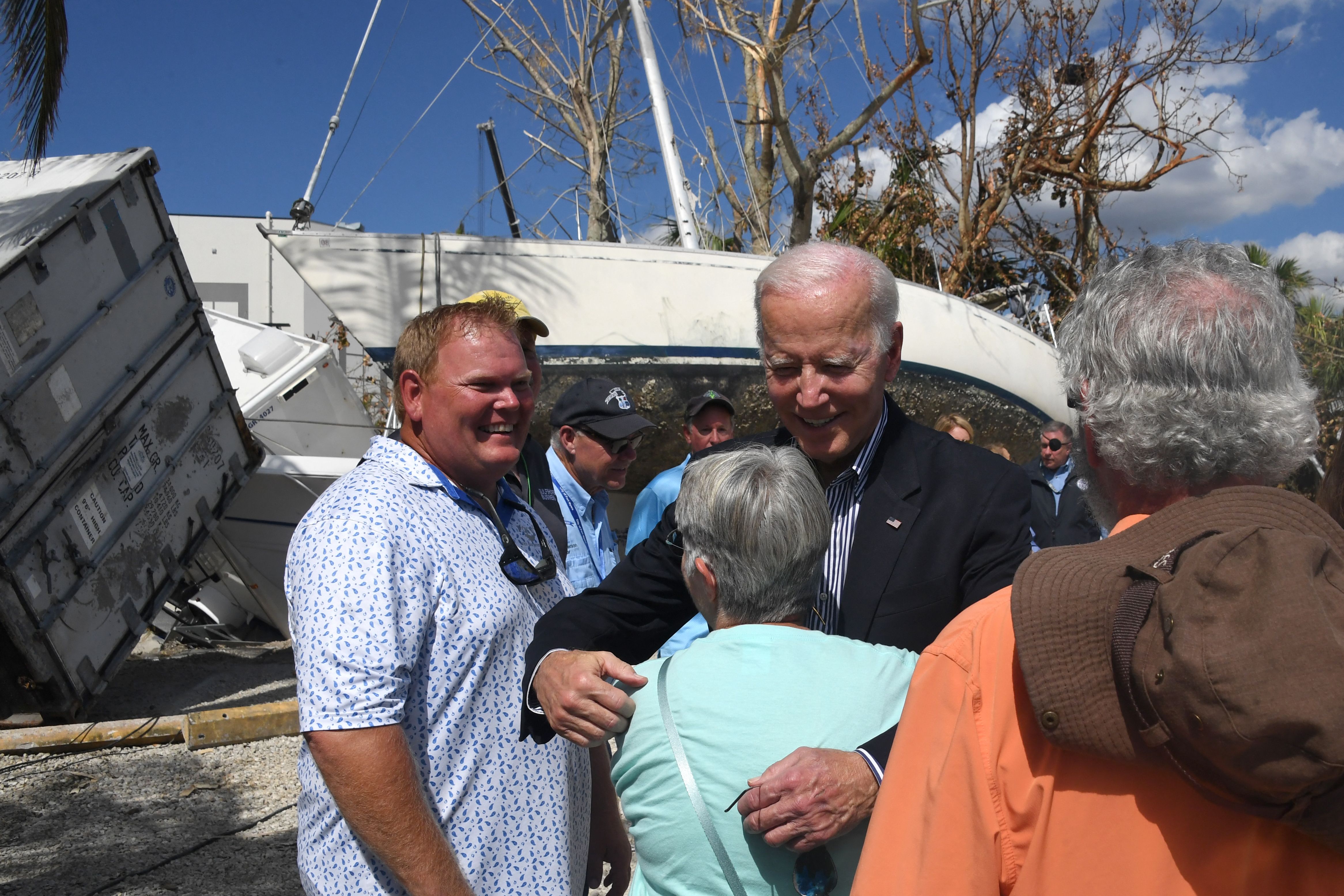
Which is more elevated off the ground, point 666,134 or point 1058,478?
point 666,134

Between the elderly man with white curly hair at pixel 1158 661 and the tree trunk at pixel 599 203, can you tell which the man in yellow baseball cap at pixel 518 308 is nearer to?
the elderly man with white curly hair at pixel 1158 661

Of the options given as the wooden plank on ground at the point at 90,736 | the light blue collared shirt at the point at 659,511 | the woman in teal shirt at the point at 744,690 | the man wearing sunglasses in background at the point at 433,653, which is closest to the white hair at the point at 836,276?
the woman in teal shirt at the point at 744,690

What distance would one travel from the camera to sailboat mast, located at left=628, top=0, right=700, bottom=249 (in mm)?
9812

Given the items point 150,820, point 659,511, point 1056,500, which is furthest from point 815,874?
point 1056,500

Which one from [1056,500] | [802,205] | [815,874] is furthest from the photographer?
[802,205]

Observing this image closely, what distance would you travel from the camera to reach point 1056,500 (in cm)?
622

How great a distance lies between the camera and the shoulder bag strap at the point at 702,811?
4.78 ft

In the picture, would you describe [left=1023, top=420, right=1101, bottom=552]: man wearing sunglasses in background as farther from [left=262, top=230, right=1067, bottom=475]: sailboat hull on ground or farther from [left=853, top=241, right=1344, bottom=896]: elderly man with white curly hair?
[left=853, top=241, right=1344, bottom=896]: elderly man with white curly hair

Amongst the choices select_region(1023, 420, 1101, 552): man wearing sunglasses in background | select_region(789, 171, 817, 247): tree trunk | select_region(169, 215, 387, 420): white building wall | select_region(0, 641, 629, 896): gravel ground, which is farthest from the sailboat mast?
select_region(169, 215, 387, 420): white building wall

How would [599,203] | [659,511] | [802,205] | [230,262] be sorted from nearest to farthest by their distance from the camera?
1. [659,511]
2. [802,205]
3. [599,203]
4. [230,262]

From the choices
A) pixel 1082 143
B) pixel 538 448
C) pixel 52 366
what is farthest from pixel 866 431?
pixel 1082 143

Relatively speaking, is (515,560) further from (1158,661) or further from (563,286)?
(563,286)

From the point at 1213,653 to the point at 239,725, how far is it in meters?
5.22

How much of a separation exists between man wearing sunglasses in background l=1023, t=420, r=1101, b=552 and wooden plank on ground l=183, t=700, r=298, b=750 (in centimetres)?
390
